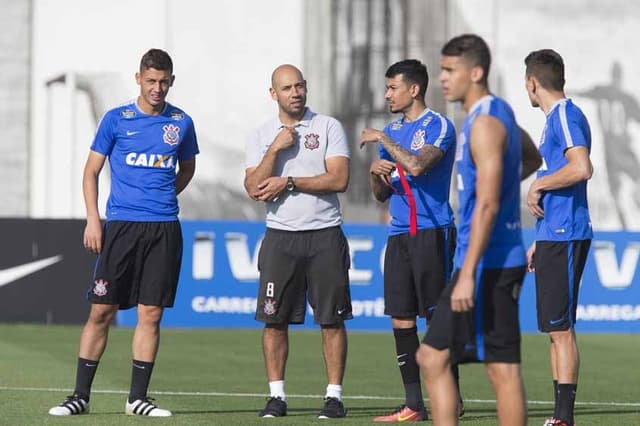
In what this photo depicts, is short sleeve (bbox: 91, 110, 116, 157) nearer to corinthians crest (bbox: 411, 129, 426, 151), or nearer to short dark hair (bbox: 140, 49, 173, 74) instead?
short dark hair (bbox: 140, 49, 173, 74)

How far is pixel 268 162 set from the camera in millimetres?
9438

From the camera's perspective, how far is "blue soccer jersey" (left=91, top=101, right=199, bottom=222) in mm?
9484

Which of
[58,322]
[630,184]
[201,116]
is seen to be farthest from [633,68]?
[58,322]

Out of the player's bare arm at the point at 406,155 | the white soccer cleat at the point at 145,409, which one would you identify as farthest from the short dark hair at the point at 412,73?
the white soccer cleat at the point at 145,409

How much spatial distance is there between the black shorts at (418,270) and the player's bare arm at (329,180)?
1.57 ft

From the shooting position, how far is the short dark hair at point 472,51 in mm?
6875

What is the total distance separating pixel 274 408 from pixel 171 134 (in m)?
1.79

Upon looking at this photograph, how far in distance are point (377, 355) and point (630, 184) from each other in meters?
13.0

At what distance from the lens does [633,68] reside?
27125 mm

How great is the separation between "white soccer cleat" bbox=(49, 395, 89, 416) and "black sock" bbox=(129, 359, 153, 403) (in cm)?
29

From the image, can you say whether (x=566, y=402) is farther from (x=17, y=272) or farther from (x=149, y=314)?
(x=17, y=272)

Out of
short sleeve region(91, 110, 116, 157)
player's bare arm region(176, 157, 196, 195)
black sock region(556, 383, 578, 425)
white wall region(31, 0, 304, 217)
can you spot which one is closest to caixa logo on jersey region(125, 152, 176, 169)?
short sleeve region(91, 110, 116, 157)

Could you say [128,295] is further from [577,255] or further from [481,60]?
[481,60]

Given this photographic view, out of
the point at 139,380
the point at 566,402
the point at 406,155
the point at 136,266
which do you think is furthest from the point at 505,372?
the point at 136,266
